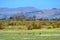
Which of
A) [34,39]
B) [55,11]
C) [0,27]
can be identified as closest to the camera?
[34,39]

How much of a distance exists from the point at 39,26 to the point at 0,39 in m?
23.3

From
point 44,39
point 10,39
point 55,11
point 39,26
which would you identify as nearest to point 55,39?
point 44,39

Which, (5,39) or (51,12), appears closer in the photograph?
(5,39)

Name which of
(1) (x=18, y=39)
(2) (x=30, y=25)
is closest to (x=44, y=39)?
(1) (x=18, y=39)

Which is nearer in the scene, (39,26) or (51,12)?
(39,26)

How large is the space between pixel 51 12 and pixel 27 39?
150908 millimetres

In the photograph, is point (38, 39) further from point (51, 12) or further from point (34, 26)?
point (51, 12)

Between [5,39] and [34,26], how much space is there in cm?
2317

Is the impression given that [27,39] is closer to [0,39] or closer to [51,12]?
[0,39]

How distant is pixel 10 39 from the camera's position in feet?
94.0

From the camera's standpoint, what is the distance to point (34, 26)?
170 ft

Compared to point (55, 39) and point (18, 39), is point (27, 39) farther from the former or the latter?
point (55, 39)

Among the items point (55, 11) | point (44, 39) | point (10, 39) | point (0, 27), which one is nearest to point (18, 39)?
point (10, 39)

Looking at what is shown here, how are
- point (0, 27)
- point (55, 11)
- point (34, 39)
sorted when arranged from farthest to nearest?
point (55, 11) < point (0, 27) < point (34, 39)
